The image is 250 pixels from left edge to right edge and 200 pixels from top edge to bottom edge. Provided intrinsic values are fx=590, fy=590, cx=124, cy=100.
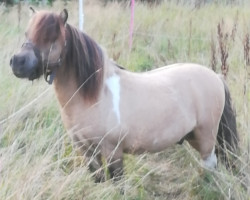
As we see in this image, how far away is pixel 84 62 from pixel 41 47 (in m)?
0.28

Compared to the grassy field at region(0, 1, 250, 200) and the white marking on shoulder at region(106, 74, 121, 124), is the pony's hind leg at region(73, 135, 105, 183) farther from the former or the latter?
the white marking on shoulder at region(106, 74, 121, 124)

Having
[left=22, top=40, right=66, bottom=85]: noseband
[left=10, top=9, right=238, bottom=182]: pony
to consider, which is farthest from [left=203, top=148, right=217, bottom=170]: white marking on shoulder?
[left=22, top=40, right=66, bottom=85]: noseband

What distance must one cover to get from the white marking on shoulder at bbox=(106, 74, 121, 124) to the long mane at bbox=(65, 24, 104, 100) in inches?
2.8

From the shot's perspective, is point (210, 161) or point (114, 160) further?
point (210, 161)

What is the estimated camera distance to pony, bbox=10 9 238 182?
3074 mm

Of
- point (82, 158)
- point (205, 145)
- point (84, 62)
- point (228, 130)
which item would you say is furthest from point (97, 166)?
point (228, 130)

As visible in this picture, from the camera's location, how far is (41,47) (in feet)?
10.0

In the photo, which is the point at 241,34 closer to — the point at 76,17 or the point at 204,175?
the point at 76,17

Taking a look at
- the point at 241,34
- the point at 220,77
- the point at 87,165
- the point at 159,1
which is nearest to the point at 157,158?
the point at 220,77

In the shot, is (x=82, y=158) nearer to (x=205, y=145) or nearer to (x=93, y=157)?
(x=93, y=157)

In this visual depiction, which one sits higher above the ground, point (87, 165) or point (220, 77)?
point (220, 77)

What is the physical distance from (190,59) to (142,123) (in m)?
2.51

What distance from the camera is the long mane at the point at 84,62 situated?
3184 mm

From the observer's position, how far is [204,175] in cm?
375
